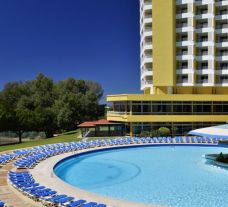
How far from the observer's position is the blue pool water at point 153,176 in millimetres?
18562

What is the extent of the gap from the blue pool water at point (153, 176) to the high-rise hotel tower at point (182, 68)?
43.6ft

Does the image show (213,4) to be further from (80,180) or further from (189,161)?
Result: (80,180)

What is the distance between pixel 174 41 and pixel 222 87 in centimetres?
1069

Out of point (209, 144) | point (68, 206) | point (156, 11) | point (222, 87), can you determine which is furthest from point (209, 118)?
point (68, 206)

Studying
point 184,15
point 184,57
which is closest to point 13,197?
point 184,57

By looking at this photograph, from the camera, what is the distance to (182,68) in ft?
→ 173

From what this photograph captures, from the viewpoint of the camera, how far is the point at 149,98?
48625 millimetres

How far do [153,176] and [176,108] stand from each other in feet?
87.7

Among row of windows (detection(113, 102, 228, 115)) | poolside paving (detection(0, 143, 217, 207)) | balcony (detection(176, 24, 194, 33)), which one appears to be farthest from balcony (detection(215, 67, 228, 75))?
poolside paving (detection(0, 143, 217, 207))

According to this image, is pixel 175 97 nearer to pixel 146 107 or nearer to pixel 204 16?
pixel 146 107

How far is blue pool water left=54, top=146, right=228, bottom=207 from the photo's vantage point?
1856cm

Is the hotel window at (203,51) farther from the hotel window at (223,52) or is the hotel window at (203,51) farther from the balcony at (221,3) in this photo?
the balcony at (221,3)

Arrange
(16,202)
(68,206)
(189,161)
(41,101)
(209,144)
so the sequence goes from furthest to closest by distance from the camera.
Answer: (41,101), (209,144), (189,161), (16,202), (68,206)

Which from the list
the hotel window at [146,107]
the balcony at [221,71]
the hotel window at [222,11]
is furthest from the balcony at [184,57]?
the hotel window at [146,107]
